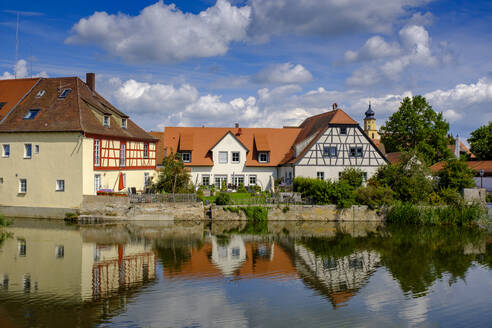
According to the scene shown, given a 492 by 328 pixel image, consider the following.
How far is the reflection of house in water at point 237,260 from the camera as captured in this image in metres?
15.7

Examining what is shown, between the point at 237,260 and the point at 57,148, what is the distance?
614 inches

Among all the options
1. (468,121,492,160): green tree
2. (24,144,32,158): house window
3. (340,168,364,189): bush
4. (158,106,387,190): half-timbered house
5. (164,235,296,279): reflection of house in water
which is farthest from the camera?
(468,121,492,160): green tree

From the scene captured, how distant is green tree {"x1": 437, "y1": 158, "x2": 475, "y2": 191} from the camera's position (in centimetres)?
2966

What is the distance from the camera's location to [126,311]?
11.5 metres

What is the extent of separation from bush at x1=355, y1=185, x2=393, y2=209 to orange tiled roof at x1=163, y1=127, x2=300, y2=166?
1175 cm

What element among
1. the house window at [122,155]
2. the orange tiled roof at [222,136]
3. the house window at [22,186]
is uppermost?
the orange tiled roof at [222,136]

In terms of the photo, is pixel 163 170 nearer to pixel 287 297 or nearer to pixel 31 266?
pixel 31 266

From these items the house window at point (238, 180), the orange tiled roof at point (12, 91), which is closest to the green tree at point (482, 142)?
the house window at point (238, 180)

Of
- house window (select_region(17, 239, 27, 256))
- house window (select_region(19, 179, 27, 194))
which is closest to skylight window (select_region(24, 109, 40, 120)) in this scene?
house window (select_region(19, 179, 27, 194))

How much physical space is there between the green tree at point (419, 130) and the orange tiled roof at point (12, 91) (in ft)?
107

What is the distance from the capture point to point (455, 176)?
29.9 meters

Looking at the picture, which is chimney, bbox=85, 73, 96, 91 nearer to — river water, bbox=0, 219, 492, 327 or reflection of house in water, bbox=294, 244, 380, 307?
river water, bbox=0, 219, 492, 327

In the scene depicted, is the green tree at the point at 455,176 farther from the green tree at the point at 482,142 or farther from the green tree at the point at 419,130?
the green tree at the point at 482,142

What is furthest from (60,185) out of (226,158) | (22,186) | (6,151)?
(226,158)
